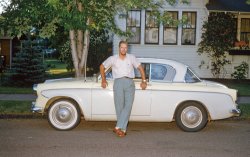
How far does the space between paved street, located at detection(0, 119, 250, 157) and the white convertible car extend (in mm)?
305

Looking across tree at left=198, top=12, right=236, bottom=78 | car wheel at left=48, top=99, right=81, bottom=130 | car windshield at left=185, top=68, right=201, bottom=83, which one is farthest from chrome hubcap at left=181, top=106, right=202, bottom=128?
tree at left=198, top=12, right=236, bottom=78

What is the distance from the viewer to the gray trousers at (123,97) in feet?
28.8

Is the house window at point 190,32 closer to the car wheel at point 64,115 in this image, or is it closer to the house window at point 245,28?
the house window at point 245,28

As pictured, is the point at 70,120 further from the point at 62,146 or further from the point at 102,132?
the point at 62,146

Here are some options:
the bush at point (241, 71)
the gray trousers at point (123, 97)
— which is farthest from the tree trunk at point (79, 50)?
the bush at point (241, 71)

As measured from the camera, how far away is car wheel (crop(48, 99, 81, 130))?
9.39m

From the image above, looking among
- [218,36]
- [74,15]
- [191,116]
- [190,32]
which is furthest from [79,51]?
[190,32]

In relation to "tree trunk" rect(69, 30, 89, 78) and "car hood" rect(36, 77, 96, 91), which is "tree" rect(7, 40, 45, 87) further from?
"car hood" rect(36, 77, 96, 91)

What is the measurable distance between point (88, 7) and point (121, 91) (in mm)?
3593

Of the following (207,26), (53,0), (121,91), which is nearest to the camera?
(121,91)

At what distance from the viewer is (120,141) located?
843 cm

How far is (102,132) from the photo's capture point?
9359 millimetres

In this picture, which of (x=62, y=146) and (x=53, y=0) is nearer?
(x=62, y=146)

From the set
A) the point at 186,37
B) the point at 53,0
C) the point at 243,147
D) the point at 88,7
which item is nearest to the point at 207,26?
the point at 186,37
